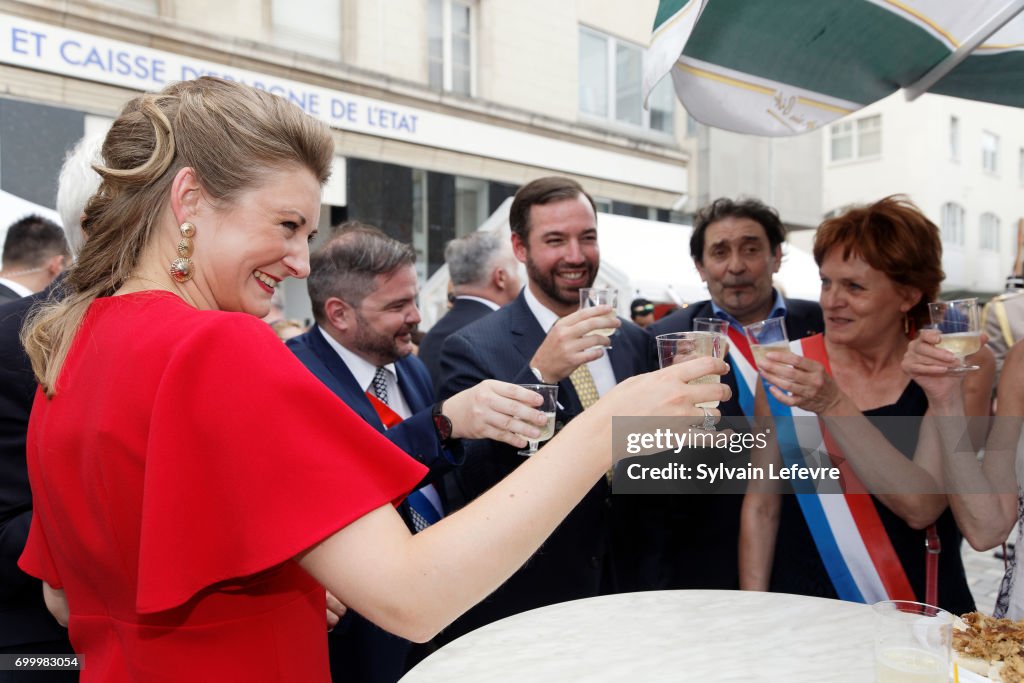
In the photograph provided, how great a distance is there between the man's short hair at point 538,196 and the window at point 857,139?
29.9 meters

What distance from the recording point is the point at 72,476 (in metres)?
1.16

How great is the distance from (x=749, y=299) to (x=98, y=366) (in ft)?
10.6

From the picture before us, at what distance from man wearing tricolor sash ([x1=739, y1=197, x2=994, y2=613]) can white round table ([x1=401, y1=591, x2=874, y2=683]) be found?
601 mm

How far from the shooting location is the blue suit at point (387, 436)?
6.93 feet

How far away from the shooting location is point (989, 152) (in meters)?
30.5

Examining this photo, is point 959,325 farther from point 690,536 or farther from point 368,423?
point 368,423

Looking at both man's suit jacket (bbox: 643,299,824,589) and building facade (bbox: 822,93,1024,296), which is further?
building facade (bbox: 822,93,1024,296)

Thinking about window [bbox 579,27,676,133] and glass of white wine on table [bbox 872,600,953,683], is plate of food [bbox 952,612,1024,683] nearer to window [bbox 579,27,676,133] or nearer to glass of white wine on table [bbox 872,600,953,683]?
glass of white wine on table [bbox 872,600,953,683]

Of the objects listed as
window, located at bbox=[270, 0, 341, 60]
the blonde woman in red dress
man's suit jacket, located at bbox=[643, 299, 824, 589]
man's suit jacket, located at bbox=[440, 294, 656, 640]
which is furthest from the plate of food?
window, located at bbox=[270, 0, 341, 60]

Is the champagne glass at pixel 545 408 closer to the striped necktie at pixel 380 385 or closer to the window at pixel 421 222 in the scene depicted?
the striped necktie at pixel 380 385

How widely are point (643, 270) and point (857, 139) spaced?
2585 cm

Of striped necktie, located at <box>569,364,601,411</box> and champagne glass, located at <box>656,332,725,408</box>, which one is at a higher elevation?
champagne glass, located at <box>656,332,725,408</box>

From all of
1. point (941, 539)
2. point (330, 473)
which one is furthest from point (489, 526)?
point (941, 539)

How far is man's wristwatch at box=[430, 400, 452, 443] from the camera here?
2.05 m
